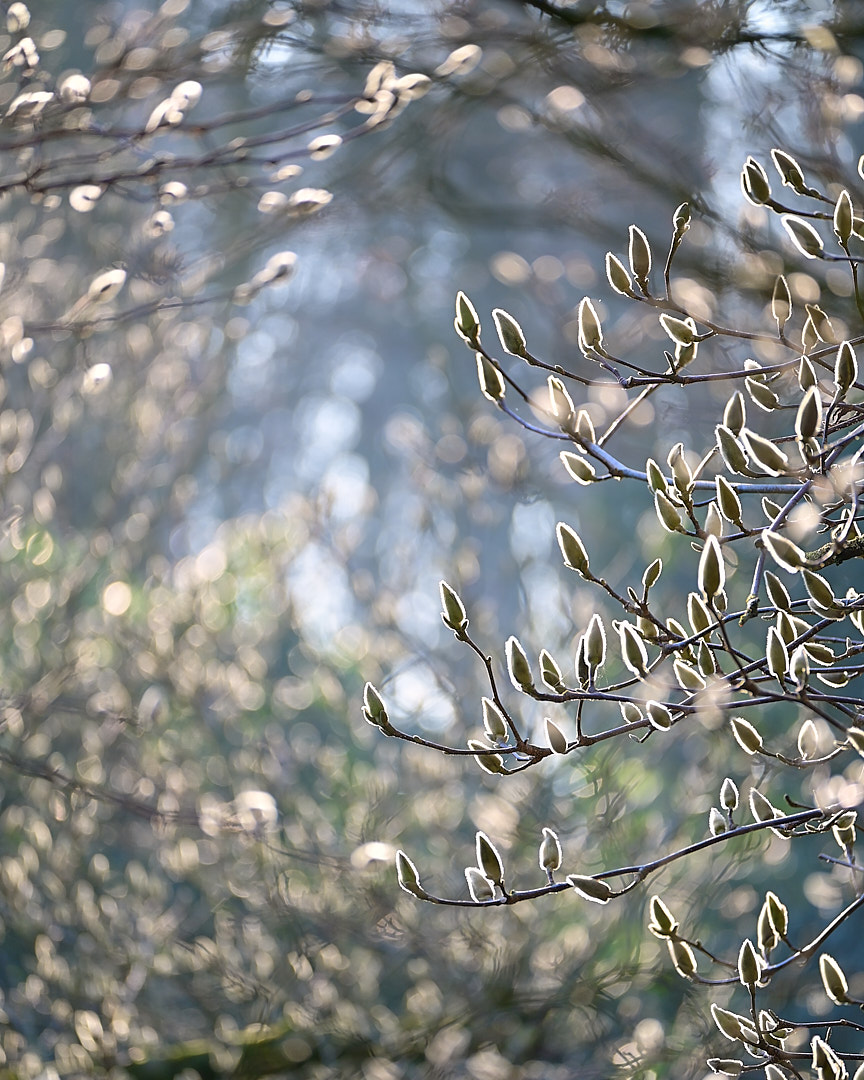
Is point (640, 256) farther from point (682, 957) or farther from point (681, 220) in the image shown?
point (682, 957)

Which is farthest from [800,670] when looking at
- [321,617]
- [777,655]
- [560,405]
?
[321,617]

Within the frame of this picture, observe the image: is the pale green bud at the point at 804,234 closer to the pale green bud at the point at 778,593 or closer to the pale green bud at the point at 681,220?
the pale green bud at the point at 681,220

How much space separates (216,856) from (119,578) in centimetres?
82

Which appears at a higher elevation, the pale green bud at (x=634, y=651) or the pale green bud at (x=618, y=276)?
the pale green bud at (x=618, y=276)

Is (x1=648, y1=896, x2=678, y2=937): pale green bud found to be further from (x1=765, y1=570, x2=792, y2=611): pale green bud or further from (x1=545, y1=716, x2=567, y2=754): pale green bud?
(x1=765, y1=570, x2=792, y2=611): pale green bud

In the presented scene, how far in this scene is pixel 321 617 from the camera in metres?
3.56

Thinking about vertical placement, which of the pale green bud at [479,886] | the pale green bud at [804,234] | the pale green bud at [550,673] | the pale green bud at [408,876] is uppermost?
the pale green bud at [804,234]

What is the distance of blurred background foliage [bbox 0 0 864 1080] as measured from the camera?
170 cm

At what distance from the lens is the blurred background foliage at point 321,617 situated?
1.70 m

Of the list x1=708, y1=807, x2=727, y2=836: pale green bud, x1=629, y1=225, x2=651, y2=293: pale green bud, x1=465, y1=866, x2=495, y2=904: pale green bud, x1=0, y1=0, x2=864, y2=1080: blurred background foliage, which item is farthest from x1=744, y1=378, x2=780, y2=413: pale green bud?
x1=0, y1=0, x2=864, y2=1080: blurred background foliage

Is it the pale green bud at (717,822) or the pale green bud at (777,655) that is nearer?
the pale green bud at (777,655)

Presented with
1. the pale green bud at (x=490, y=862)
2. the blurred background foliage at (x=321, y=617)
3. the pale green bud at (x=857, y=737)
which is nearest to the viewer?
the pale green bud at (x=857, y=737)

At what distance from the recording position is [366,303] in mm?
10469

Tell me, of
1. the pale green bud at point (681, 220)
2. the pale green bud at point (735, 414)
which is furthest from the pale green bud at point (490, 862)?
the pale green bud at point (681, 220)
